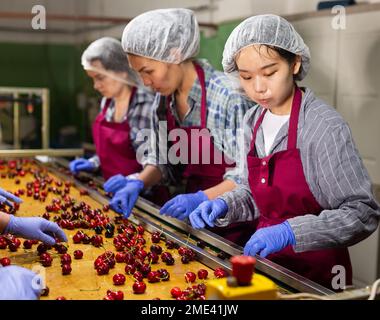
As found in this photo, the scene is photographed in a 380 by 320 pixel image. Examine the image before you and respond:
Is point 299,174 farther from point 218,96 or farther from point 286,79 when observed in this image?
point 218,96

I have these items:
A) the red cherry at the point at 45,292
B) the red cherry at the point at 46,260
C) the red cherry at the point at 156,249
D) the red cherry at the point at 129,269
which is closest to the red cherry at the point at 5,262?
the red cherry at the point at 46,260

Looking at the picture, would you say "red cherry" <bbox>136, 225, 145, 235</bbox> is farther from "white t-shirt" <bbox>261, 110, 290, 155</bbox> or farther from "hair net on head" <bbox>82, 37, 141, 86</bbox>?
"hair net on head" <bbox>82, 37, 141, 86</bbox>

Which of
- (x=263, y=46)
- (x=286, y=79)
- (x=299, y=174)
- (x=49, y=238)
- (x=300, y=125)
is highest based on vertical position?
(x=263, y=46)

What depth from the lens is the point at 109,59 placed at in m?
3.50

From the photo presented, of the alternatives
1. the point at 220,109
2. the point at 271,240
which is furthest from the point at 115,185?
the point at 271,240

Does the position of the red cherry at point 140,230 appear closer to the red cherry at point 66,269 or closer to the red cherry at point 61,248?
the red cherry at point 61,248

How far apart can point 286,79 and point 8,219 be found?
1.25m

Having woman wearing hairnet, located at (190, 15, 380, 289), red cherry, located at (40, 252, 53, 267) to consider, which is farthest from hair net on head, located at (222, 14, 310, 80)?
red cherry, located at (40, 252, 53, 267)

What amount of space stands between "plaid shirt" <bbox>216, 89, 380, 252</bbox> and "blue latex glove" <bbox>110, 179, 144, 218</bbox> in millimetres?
999

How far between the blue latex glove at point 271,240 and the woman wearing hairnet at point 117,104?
1.72m

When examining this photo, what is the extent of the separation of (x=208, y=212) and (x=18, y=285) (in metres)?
1.01

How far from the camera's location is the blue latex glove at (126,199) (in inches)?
106
